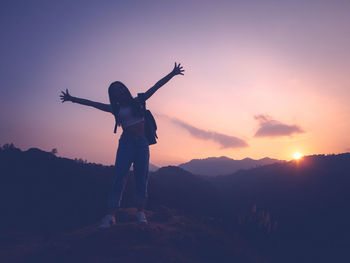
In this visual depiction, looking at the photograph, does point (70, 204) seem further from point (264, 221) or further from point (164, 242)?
point (264, 221)

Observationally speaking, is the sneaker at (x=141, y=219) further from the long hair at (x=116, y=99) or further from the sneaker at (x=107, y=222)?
the long hair at (x=116, y=99)

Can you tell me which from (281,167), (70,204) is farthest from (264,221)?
(281,167)

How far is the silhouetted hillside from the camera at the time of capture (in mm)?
3600

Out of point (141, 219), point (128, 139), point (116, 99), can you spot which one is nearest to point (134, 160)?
point (128, 139)

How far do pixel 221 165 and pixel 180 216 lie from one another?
114 feet

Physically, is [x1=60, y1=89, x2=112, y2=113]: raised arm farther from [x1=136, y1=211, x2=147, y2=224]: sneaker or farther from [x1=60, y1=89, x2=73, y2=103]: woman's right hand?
[x1=136, y1=211, x2=147, y2=224]: sneaker

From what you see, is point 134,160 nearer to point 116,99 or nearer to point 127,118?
point 127,118

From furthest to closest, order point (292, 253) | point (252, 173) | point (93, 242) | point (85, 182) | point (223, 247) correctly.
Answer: point (252, 173) → point (85, 182) → point (292, 253) → point (223, 247) → point (93, 242)

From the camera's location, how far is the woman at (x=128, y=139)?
4156 millimetres

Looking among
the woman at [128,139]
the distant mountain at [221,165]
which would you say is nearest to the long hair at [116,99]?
the woman at [128,139]

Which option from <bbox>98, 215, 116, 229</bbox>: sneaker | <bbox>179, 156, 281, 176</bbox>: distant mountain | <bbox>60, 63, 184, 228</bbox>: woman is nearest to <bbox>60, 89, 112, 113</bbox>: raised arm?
<bbox>60, 63, 184, 228</bbox>: woman

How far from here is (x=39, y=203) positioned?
26.2 feet

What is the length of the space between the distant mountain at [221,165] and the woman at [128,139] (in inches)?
1284

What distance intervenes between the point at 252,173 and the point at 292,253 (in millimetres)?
14260
